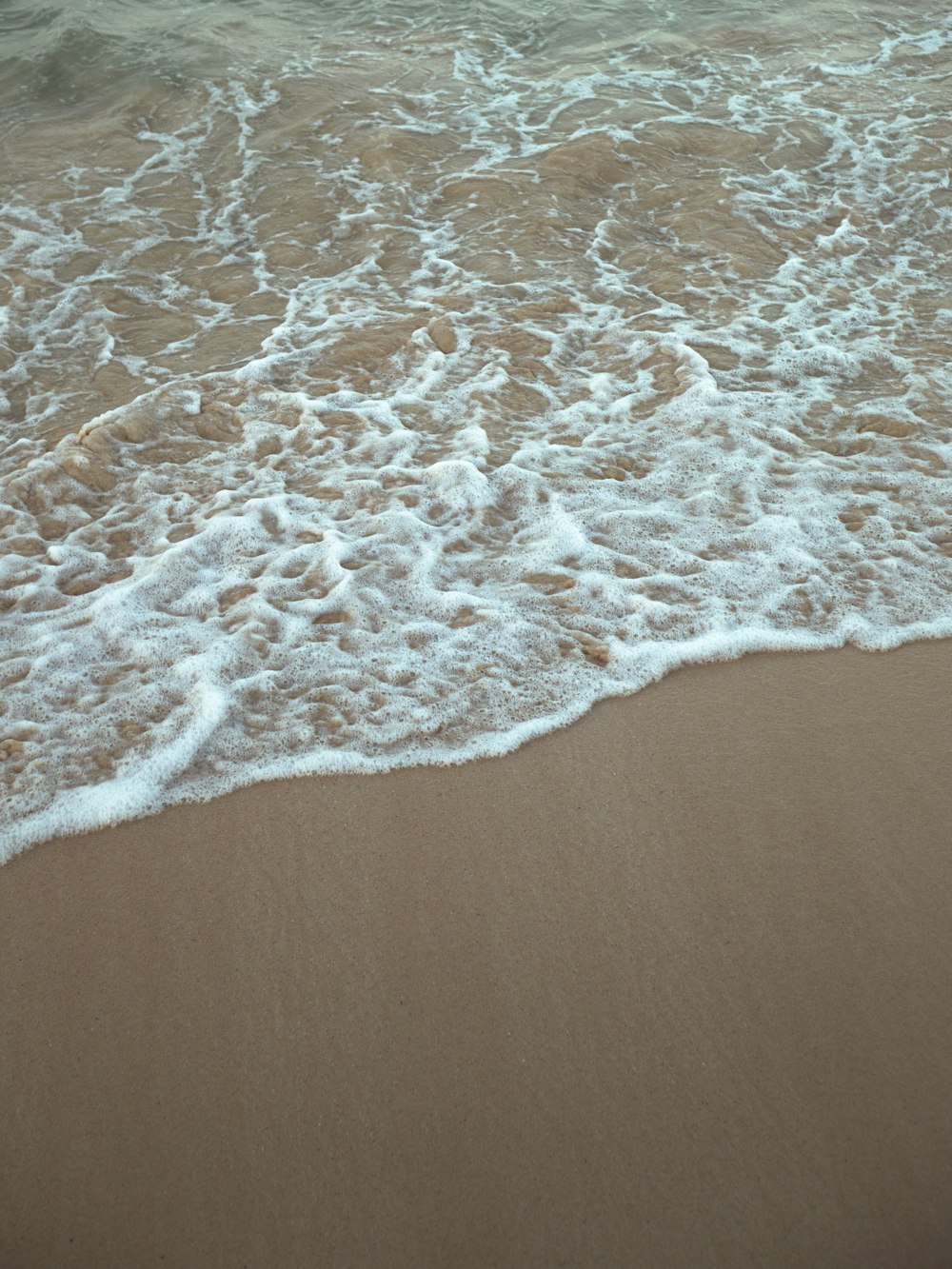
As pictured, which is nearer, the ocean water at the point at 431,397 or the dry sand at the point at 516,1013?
the dry sand at the point at 516,1013

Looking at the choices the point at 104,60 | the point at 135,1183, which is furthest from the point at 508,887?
the point at 104,60

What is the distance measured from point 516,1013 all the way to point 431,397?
3389 mm

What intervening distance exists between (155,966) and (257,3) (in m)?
12.0

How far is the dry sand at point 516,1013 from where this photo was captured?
204 centimetres

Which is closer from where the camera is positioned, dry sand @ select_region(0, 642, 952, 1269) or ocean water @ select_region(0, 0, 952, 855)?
dry sand @ select_region(0, 642, 952, 1269)

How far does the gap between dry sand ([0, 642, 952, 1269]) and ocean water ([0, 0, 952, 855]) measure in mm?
302

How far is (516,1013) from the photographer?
240 cm

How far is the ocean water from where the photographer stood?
11.0ft

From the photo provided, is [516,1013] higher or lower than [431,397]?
lower

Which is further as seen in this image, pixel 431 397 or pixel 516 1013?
pixel 431 397

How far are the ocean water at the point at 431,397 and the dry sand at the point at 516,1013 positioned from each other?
302 millimetres

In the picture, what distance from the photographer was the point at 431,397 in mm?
4930

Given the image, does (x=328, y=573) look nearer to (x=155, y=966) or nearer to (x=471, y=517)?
(x=471, y=517)

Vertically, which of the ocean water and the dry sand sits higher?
the ocean water
